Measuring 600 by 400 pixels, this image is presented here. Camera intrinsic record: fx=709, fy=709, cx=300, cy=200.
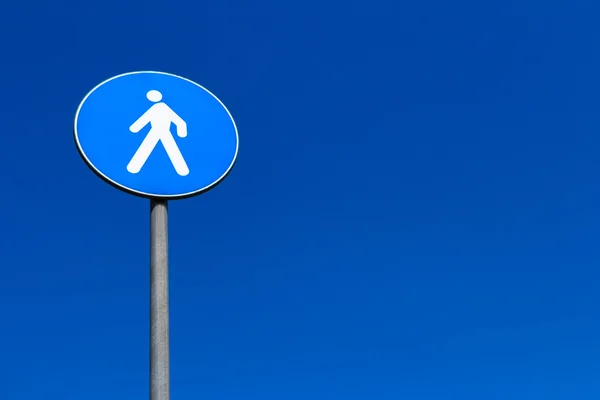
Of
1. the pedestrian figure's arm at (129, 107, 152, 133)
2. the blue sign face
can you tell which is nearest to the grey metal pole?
the blue sign face

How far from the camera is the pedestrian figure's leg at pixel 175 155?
317 centimetres

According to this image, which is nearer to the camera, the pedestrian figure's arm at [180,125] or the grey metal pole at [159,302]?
the grey metal pole at [159,302]

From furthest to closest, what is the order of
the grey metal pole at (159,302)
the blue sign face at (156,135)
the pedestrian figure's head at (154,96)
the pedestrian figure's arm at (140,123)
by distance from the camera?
the pedestrian figure's head at (154,96)
the pedestrian figure's arm at (140,123)
the blue sign face at (156,135)
the grey metal pole at (159,302)

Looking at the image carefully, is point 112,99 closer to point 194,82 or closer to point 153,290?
point 194,82

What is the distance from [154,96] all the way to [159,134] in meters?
0.28

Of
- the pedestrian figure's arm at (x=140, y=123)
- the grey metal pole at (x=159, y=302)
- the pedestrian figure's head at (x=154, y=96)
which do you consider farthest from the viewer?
the pedestrian figure's head at (x=154, y=96)

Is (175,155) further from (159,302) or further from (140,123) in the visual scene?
(159,302)

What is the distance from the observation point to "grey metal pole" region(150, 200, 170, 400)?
270 cm

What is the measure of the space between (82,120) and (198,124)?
0.53 meters

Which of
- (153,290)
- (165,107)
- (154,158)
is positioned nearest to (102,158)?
(154,158)

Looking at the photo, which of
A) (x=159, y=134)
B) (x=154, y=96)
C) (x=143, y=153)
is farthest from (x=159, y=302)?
(x=154, y=96)

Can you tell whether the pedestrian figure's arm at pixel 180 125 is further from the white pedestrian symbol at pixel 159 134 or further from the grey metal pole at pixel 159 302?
the grey metal pole at pixel 159 302

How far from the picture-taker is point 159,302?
282 cm

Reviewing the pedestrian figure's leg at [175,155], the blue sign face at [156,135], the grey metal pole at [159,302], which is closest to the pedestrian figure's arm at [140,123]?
the blue sign face at [156,135]
